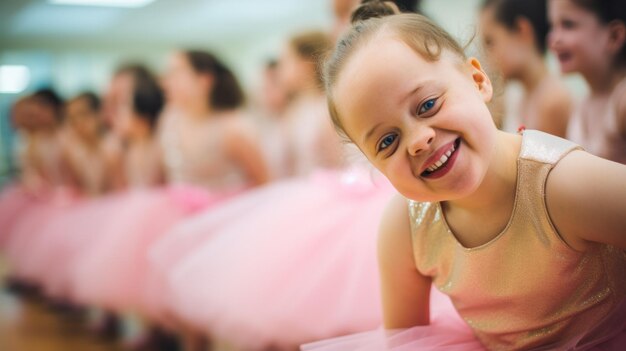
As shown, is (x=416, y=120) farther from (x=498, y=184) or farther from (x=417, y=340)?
(x=417, y=340)

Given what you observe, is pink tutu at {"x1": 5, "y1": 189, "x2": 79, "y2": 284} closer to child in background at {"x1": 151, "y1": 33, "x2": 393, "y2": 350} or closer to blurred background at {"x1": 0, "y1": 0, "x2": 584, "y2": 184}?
child in background at {"x1": 151, "y1": 33, "x2": 393, "y2": 350}

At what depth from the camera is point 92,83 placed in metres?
8.80

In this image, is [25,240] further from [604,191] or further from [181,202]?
[604,191]

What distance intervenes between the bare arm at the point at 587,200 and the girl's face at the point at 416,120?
10 centimetres

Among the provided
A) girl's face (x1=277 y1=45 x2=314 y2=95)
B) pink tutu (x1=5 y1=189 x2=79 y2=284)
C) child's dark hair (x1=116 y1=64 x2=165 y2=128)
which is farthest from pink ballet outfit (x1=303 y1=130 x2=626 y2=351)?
pink tutu (x1=5 y1=189 x2=79 y2=284)

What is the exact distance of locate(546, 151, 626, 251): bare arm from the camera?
73 cm

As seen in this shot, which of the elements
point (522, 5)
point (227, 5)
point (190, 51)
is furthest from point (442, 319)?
point (227, 5)

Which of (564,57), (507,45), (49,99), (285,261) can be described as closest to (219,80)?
(285,261)

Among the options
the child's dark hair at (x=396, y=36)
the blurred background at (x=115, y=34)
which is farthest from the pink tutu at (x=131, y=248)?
the blurred background at (x=115, y=34)

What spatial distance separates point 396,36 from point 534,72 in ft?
3.70

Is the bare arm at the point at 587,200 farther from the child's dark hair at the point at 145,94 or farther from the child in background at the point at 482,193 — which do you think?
the child's dark hair at the point at 145,94

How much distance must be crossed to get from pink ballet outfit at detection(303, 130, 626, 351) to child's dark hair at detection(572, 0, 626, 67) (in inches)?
24.6

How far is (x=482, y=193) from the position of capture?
2.75 ft

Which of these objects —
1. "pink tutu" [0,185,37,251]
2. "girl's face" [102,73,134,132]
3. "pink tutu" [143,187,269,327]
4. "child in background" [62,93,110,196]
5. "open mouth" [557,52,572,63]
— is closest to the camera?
"open mouth" [557,52,572,63]
